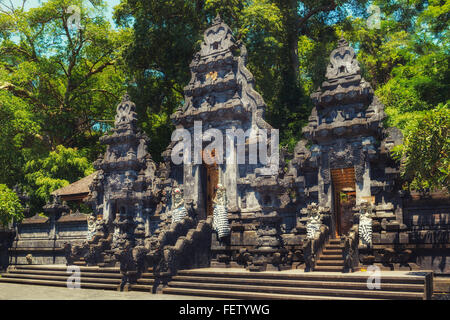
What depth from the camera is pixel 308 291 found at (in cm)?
1130

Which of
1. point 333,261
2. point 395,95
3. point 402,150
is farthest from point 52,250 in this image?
point 395,95

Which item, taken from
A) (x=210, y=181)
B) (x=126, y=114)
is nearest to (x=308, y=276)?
(x=210, y=181)

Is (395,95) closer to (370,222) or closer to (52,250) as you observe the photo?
(370,222)

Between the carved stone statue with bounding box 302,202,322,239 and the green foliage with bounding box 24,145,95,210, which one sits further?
the green foliage with bounding box 24,145,95,210

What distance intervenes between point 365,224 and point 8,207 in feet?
55.4

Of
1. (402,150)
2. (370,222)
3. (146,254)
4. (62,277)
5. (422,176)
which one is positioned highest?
(402,150)

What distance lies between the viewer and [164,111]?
3192cm

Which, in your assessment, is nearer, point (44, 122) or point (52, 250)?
point (52, 250)

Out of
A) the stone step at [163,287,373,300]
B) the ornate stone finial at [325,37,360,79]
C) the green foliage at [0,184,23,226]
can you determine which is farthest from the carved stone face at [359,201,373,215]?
the green foliage at [0,184,23,226]

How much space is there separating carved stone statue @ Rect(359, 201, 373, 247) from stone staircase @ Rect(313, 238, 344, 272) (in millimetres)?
802

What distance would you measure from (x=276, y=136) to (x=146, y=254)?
22.9ft

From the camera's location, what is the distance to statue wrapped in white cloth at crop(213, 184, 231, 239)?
16344 millimetres

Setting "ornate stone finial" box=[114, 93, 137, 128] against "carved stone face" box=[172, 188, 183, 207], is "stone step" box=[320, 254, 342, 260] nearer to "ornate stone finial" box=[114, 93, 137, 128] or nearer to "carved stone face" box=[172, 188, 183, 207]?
"carved stone face" box=[172, 188, 183, 207]

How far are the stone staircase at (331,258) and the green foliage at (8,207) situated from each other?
15420 millimetres
